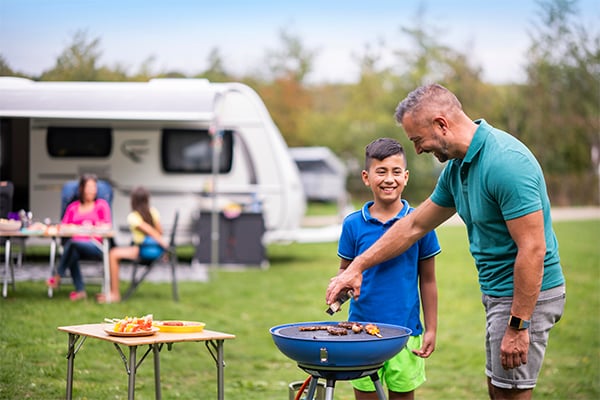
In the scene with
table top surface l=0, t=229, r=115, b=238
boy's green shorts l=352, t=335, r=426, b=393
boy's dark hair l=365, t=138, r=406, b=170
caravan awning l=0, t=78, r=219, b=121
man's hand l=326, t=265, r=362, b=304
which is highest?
caravan awning l=0, t=78, r=219, b=121

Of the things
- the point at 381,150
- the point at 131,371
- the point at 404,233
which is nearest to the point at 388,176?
the point at 381,150

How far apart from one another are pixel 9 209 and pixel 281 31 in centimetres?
4018

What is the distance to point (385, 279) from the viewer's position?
387 cm

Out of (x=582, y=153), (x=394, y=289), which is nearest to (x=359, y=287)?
(x=394, y=289)

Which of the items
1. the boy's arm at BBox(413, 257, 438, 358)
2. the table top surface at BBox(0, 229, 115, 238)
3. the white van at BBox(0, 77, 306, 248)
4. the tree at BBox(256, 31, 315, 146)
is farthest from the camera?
the tree at BBox(256, 31, 315, 146)

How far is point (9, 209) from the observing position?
20.0 feet

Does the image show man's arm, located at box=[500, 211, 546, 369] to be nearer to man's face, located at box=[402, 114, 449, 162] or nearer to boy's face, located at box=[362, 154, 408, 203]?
man's face, located at box=[402, 114, 449, 162]

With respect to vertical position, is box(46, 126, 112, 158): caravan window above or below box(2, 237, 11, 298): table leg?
above

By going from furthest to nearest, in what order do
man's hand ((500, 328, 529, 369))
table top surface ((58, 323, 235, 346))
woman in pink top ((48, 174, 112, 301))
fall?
woman in pink top ((48, 174, 112, 301))
table top surface ((58, 323, 235, 346))
man's hand ((500, 328, 529, 369))

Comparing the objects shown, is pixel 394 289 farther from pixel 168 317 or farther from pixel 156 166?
pixel 156 166

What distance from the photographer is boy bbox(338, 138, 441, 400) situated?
3865 millimetres

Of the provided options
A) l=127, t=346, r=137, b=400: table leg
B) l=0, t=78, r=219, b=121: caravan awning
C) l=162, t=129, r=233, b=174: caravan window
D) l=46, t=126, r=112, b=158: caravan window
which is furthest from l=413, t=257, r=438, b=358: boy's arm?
l=162, t=129, r=233, b=174: caravan window

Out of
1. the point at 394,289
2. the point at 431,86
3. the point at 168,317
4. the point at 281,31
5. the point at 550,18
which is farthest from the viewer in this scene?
the point at 281,31

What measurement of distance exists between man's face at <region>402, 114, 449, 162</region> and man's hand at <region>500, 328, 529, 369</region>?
0.66 m
